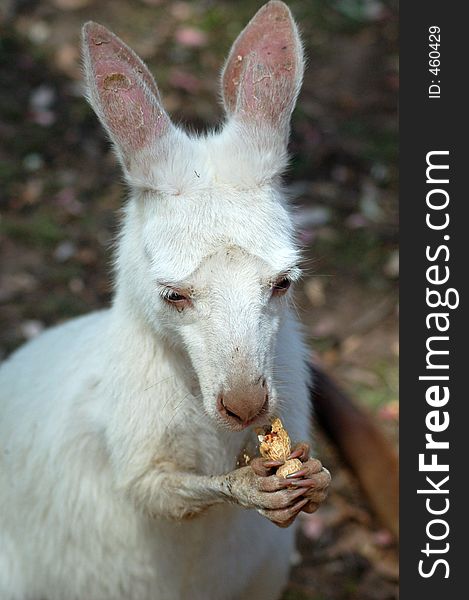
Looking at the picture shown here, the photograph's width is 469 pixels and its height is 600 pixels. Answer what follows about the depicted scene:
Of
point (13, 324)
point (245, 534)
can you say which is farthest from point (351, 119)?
point (245, 534)

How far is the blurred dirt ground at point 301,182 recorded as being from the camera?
5.08 meters

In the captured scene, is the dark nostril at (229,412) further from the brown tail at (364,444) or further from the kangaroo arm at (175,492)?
the brown tail at (364,444)

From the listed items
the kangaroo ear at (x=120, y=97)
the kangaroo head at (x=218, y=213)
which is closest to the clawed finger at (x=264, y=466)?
the kangaroo head at (x=218, y=213)

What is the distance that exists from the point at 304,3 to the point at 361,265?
2.26 meters

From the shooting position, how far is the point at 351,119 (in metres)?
6.96

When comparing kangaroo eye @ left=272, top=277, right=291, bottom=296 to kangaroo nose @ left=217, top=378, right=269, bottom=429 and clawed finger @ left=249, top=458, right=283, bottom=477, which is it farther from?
clawed finger @ left=249, top=458, right=283, bottom=477

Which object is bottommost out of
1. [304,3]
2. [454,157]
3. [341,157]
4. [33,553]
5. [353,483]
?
[33,553]

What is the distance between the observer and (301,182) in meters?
6.51

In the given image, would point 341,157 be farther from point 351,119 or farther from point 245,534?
point 245,534

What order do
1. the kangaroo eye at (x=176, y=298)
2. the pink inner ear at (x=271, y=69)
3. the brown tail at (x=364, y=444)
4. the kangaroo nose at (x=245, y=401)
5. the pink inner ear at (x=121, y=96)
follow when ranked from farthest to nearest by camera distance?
the brown tail at (x=364, y=444), the pink inner ear at (x=271, y=69), the pink inner ear at (x=121, y=96), the kangaroo eye at (x=176, y=298), the kangaroo nose at (x=245, y=401)

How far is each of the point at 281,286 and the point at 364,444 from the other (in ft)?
6.19

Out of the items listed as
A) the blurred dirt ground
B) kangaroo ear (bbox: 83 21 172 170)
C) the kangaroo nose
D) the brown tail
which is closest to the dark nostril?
the kangaroo nose

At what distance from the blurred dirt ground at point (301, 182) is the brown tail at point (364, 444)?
0.69 ft

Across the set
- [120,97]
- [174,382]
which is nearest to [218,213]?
[120,97]
